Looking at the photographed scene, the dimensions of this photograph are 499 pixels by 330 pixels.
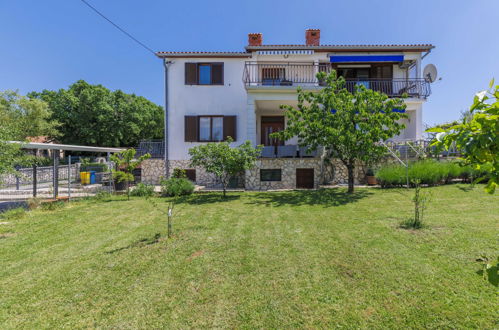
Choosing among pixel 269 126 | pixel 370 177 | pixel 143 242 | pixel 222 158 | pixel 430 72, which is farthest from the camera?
pixel 269 126

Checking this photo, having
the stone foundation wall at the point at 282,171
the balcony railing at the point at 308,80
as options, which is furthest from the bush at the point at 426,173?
the balcony railing at the point at 308,80

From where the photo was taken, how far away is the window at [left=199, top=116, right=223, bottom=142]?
15.1 meters

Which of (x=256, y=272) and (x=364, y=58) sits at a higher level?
(x=364, y=58)

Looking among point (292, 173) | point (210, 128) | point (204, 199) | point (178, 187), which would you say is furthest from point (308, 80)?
point (178, 187)

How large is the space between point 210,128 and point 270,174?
4.73 metres

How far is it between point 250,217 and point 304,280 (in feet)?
13.1

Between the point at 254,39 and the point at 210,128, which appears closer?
the point at 210,128

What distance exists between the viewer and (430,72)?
14.9 m

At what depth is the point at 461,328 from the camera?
2.64 metres

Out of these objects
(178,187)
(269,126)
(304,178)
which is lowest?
(178,187)

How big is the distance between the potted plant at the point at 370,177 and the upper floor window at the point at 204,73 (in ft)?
32.6

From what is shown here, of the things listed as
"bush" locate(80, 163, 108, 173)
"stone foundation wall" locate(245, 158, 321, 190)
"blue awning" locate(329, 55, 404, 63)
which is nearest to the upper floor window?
"stone foundation wall" locate(245, 158, 321, 190)

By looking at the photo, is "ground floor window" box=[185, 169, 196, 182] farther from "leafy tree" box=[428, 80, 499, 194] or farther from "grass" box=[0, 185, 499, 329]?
"leafy tree" box=[428, 80, 499, 194]

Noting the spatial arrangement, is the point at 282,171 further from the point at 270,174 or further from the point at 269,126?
the point at 269,126
